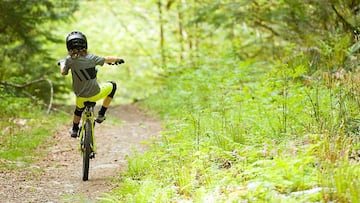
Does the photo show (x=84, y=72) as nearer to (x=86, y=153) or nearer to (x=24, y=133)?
(x=86, y=153)

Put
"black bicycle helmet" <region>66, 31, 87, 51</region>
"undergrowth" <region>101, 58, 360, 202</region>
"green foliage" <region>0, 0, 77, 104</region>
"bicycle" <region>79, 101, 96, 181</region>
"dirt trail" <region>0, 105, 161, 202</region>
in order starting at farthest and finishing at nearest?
"green foliage" <region>0, 0, 77, 104</region> < "bicycle" <region>79, 101, 96, 181</region> < "black bicycle helmet" <region>66, 31, 87, 51</region> < "dirt trail" <region>0, 105, 161, 202</region> < "undergrowth" <region>101, 58, 360, 202</region>

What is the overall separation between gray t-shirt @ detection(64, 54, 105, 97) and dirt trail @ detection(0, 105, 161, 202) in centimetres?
130

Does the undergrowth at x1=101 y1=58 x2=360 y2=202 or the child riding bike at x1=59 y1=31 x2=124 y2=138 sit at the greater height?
the child riding bike at x1=59 y1=31 x2=124 y2=138

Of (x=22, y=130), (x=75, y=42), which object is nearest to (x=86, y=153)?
(x=75, y=42)

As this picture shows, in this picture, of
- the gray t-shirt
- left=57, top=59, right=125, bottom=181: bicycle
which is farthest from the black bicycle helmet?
left=57, top=59, right=125, bottom=181: bicycle

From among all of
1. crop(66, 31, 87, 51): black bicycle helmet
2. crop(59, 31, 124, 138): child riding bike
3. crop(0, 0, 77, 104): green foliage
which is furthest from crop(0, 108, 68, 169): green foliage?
crop(66, 31, 87, 51): black bicycle helmet

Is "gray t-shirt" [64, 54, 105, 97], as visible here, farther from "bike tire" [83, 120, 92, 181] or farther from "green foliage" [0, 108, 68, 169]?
"green foliage" [0, 108, 68, 169]

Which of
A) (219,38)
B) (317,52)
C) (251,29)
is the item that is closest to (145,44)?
(219,38)

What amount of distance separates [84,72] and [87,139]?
97 centimetres

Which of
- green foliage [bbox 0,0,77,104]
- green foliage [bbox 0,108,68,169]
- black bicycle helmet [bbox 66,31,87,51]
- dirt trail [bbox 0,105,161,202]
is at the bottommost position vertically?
dirt trail [bbox 0,105,161,202]

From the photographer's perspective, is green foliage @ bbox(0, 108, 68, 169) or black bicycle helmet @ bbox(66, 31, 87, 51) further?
green foliage @ bbox(0, 108, 68, 169)

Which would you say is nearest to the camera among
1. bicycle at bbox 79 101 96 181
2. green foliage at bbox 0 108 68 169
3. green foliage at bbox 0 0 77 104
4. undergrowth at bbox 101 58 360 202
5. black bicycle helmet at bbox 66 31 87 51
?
undergrowth at bbox 101 58 360 202

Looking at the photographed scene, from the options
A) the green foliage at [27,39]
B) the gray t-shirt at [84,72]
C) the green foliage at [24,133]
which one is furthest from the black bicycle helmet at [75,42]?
the green foliage at [27,39]

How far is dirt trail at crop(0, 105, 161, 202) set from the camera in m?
6.41
